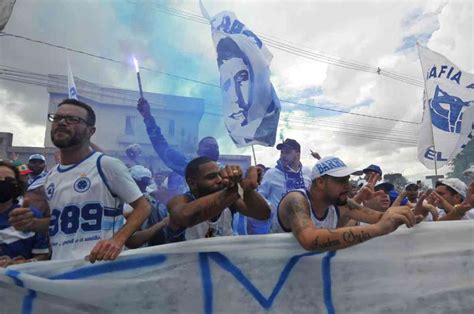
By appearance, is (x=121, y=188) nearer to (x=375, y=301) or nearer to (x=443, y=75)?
(x=375, y=301)

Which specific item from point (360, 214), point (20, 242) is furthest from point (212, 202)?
point (360, 214)

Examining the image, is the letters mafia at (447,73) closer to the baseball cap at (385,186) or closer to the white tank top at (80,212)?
the baseball cap at (385,186)

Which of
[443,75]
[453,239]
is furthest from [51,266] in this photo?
[443,75]

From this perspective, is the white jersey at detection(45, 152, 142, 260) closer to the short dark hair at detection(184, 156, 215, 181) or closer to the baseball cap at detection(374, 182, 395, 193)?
the short dark hair at detection(184, 156, 215, 181)

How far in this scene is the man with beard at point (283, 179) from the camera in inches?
184

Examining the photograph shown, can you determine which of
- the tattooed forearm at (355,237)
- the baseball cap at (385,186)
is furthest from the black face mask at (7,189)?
the baseball cap at (385,186)

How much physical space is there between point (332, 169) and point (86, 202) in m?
1.62

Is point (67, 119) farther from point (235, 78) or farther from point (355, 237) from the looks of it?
point (235, 78)

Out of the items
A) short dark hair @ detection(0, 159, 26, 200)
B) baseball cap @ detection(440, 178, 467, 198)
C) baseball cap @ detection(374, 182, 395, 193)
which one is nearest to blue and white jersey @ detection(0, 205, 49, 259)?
short dark hair @ detection(0, 159, 26, 200)

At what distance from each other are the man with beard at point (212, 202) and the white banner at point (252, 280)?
20 cm

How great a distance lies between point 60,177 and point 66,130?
29 centimetres

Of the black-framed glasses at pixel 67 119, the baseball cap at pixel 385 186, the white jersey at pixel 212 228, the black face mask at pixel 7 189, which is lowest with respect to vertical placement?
the white jersey at pixel 212 228

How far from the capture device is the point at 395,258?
7.32 feet

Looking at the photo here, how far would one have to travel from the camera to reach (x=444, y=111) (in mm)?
7629
